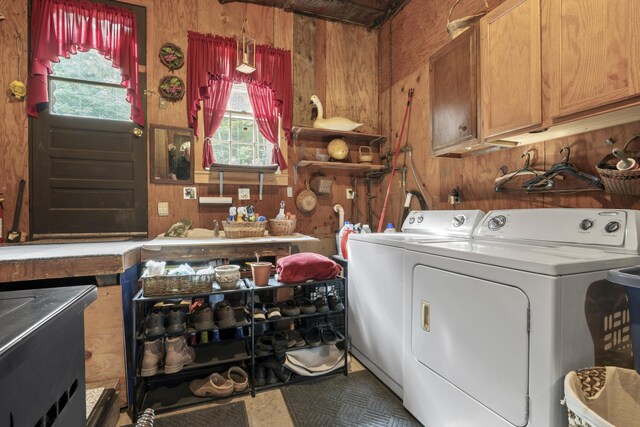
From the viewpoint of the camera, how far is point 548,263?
956mm

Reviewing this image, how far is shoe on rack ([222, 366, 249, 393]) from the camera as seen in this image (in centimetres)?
180

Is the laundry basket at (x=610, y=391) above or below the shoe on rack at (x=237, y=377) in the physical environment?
above

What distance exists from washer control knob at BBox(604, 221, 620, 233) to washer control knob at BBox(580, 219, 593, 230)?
0.06 metres

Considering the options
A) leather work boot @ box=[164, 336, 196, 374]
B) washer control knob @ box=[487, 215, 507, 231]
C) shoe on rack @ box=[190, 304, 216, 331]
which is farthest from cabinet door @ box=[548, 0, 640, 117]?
leather work boot @ box=[164, 336, 196, 374]

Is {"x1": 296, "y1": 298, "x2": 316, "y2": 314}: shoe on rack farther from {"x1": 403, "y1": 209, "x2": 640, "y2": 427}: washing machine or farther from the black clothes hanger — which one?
the black clothes hanger

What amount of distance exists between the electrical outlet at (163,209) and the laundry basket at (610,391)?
9.17 feet

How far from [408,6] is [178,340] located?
349 centimetres

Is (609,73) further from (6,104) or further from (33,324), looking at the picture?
(6,104)

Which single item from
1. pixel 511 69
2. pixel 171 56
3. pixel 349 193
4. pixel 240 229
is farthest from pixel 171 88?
pixel 511 69

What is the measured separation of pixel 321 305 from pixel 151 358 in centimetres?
106

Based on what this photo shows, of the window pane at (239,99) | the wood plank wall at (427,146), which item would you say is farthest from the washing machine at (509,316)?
the window pane at (239,99)

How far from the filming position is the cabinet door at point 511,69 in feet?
4.81

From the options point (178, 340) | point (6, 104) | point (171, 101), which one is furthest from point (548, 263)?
point (6, 104)

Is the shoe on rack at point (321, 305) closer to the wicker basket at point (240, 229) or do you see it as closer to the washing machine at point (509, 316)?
the washing machine at point (509, 316)
